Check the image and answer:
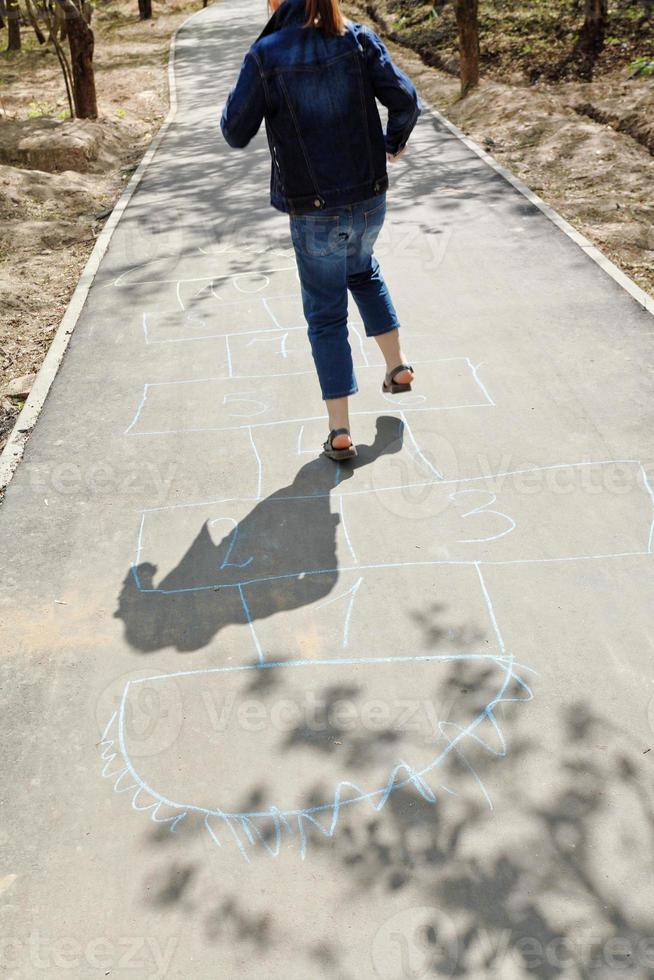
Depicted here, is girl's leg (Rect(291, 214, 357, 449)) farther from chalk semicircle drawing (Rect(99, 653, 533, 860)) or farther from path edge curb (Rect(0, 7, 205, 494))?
path edge curb (Rect(0, 7, 205, 494))

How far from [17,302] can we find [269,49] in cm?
407

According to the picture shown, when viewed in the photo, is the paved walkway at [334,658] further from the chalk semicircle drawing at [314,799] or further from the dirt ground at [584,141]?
the dirt ground at [584,141]

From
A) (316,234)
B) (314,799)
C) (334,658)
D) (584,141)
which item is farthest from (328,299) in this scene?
(584,141)

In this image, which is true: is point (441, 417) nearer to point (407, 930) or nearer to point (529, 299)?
point (529, 299)

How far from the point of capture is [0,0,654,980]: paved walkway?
2428 mm

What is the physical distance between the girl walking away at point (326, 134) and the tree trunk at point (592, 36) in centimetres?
1312

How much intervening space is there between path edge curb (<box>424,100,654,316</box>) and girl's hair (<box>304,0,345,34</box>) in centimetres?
314

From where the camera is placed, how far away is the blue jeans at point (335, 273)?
3.93 meters

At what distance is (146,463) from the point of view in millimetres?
4613

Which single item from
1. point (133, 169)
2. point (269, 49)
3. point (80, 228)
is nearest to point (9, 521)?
point (269, 49)

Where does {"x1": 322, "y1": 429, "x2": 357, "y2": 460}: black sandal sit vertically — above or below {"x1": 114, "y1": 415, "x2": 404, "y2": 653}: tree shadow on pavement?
above

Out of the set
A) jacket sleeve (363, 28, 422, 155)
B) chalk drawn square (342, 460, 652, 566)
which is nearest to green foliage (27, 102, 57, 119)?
jacket sleeve (363, 28, 422, 155)

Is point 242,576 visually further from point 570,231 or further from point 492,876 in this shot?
point 570,231

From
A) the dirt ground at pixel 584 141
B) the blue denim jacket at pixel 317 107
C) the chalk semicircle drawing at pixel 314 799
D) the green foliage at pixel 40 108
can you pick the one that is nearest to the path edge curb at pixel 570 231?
the dirt ground at pixel 584 141
